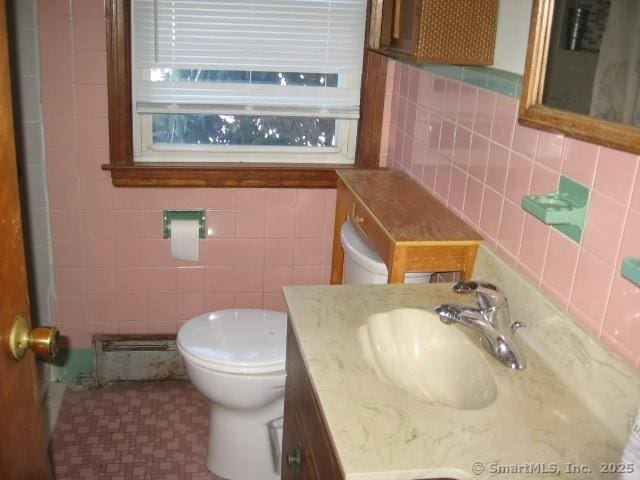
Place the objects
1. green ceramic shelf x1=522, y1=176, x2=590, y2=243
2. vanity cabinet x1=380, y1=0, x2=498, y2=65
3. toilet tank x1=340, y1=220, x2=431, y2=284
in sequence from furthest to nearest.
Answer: toilet tank x1=340, y1=220, x2=431, y2=284
vanity cabinet x1=380, y1=0, x2=498, y2=65
green ceramic shelf x1=522, y1=176, x2=590, y2=243

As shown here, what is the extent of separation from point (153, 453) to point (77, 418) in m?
0.37

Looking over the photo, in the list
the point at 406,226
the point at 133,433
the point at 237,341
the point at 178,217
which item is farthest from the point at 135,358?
the point at 406,226

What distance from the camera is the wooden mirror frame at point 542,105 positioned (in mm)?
1223

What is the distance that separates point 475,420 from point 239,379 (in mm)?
1008

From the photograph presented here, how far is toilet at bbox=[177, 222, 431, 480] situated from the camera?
2.00 metres

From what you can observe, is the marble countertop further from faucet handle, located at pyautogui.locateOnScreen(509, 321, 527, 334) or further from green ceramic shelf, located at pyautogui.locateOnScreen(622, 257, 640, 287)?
green ceramic shelf, located at pyautogui.locateOnScreen(622, 257, 640, 287)

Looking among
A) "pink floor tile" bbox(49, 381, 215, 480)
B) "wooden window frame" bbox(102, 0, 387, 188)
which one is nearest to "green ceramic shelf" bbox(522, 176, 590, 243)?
"wooden window frame" bbox(102, 0, 387, 188)

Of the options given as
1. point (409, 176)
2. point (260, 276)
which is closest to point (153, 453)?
point (260, 276)

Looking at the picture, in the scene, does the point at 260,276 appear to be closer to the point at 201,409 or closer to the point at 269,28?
the point at 201,409

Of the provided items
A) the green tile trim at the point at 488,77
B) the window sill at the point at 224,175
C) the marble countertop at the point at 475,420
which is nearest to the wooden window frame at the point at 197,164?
the window sill at the point at 224,175

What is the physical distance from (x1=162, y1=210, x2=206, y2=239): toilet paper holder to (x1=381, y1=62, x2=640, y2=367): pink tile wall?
31.3 inches

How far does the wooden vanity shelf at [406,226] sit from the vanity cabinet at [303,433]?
38 centimetres

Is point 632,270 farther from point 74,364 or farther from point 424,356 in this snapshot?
point 74,364

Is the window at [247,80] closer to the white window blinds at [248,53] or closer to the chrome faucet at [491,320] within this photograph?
the white window blinds at [248,53]
